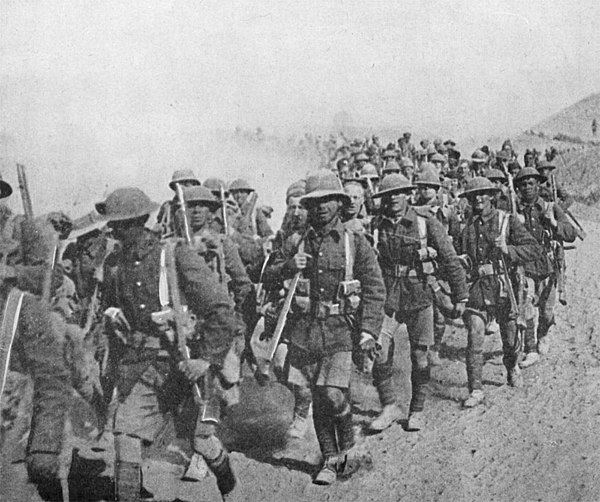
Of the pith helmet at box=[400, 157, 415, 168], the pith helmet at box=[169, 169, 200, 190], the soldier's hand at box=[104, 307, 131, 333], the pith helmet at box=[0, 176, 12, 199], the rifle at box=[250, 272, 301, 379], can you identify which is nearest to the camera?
the soldier's hand at box=[104, 307, 131, 333]

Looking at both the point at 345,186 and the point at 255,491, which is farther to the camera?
the point at 345,186

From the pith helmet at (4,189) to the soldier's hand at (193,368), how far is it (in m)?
1.93

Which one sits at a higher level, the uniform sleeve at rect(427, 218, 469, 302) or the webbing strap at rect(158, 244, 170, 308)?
the webbing strap at rect(158, 244, 170, 308)

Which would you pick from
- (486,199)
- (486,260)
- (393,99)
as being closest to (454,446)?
(486,260)

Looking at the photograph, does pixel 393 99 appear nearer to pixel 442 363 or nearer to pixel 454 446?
pixel 442 363

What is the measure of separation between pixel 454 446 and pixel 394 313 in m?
1.09

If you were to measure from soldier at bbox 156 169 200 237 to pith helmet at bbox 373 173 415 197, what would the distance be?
1.43 metres

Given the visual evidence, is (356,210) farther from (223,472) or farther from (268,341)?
(223,472)

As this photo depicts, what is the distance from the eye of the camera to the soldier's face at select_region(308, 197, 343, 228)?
A: 4934mm

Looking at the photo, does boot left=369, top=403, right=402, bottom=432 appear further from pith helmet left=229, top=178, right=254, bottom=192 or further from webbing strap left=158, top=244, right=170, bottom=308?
pith helmet left=229, top=178, right=254, bottom=192

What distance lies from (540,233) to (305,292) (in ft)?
7.17

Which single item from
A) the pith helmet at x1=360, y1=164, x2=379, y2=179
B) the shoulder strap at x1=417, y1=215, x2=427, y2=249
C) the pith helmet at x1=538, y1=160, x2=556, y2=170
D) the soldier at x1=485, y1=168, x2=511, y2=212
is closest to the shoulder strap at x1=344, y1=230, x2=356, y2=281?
the shoulder strap at x1=417, y1=215, x2=427, y2=249

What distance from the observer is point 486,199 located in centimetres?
579

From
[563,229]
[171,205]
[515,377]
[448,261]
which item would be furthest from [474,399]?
[171,205]
